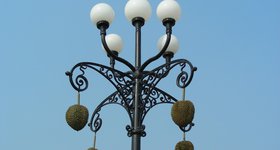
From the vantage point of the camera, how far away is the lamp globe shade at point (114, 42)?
8.12m

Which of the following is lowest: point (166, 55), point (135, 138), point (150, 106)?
point (135, 138)

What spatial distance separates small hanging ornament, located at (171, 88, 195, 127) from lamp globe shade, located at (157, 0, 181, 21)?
1.15 m

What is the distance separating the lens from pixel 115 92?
7242mm

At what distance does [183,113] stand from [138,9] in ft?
4.62

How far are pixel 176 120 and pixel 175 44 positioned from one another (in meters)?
1.53

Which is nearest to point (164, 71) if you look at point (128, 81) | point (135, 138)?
point (128, 81)

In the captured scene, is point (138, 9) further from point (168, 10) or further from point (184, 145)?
point (184, 145)

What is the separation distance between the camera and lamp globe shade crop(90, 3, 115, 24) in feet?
24.1

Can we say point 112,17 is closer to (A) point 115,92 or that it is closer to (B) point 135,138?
→ (A) point 115,92

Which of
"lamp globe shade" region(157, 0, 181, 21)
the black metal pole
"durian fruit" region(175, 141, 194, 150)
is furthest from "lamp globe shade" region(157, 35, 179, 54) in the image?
"durian fruit" region(175, 141, 194, 150)

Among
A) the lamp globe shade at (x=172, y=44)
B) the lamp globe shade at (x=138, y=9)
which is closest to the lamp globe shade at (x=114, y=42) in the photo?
the lamp globe shade at (x=172, y=44)

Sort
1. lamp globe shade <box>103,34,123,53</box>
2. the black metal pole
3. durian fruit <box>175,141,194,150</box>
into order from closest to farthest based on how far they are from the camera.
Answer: the black metal pole → durian fruit <box>175,141,194,150</box> → lamp globe shade <box>103,34,123,53</box>

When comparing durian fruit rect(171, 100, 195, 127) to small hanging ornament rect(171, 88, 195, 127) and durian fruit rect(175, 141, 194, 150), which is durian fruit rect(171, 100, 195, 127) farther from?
durian fruit rect(175, 141, 194, 150)

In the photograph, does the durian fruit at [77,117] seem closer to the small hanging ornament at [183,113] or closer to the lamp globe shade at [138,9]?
the small hanging ornament at [183,113]
